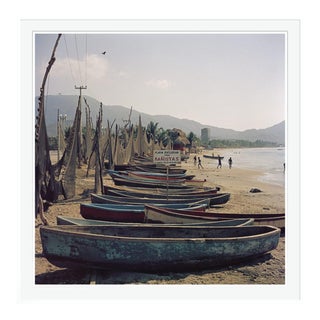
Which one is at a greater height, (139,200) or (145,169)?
(145,169)

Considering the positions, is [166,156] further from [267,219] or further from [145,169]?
[145,169]

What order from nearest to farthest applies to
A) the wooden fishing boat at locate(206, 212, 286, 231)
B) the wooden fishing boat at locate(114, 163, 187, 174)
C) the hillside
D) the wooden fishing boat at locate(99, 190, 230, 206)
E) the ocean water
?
the hillside, the wooden fishing boat at locate(206, 212, 286, 231), the ocean water, the wooden fishing boat at locate(99, 190, 230, 206), the wooden fishing boat at locate(114, 163, 187, 174)

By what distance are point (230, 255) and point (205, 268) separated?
42 centimetres

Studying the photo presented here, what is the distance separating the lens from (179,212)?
6.93 meters

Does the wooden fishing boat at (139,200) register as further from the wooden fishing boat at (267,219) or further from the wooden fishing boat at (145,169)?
the wooden fishing boat at (145,169)

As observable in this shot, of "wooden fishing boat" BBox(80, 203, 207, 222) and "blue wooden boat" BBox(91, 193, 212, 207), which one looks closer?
"wooden fishing boat" BBox(80, 203, 207, 222)

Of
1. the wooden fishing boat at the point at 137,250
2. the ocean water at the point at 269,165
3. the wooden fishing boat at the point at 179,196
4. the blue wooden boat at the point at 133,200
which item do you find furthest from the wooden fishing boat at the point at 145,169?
the wooden fishing boat at the point at 137,250

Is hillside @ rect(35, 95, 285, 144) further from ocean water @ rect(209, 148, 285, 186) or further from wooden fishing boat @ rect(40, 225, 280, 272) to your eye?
wooden fishing boat @ rect(40, 225, 280, 272)

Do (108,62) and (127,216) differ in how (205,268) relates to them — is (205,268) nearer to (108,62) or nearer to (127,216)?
(127,216)

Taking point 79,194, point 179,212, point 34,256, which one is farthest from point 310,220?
point 79,194

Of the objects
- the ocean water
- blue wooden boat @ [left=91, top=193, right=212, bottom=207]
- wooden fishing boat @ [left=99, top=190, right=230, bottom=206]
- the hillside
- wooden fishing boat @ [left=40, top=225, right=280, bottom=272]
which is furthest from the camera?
wooden fishing boat @ [left=99, top=190, right=230, bottom=206]

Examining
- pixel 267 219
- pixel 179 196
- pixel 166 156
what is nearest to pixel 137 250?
pixel 166 156

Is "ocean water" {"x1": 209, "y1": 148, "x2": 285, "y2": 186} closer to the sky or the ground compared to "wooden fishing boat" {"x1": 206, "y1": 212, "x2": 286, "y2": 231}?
closer to the sky

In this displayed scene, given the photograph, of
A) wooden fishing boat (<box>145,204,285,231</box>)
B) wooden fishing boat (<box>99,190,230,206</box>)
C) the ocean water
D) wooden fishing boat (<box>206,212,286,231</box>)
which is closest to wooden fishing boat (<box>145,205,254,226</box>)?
wooden fishing boat (<box>145,204,285,231</box>)
